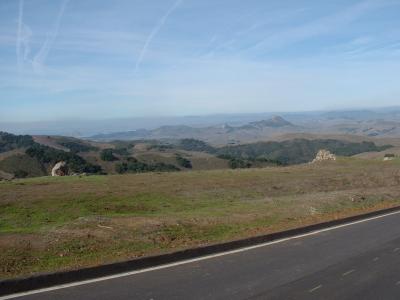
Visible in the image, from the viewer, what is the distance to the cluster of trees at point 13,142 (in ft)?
475

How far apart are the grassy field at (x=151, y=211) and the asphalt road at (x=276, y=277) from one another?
3.54 ft

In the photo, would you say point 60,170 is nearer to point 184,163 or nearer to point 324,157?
point 324,157

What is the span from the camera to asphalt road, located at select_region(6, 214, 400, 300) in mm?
8469

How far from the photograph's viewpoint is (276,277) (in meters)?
9.81

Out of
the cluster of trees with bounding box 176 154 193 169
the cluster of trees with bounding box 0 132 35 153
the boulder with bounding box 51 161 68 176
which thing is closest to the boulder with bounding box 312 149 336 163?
the boulder with bounding box 51 161 68 176

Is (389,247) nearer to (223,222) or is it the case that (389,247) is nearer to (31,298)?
(223,222)

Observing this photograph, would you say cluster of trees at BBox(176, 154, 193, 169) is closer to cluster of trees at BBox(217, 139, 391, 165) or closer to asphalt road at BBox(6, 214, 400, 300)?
cluster of trees at BBox(217, 139, 391, 165)

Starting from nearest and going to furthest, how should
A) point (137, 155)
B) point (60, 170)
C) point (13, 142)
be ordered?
1. point (60, 170)
2. point (137, 155)
3. point (13, 142)

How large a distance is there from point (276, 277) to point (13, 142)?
155 m

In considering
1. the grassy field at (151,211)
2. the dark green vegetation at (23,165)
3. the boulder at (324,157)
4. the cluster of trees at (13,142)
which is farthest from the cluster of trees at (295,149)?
the grassy field at (151,211)

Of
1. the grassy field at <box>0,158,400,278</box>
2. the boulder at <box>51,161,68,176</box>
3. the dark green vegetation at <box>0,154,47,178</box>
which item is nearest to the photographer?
the grassy field at <box>0,158,400,278</box>

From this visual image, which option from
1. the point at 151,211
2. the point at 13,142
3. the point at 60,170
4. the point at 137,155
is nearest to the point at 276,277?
the point at 151,211

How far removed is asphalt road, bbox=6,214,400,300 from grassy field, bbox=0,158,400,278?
1080 millimetres

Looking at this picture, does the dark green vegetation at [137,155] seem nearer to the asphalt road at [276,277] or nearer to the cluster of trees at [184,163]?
the cluster of trees at [184,163]
